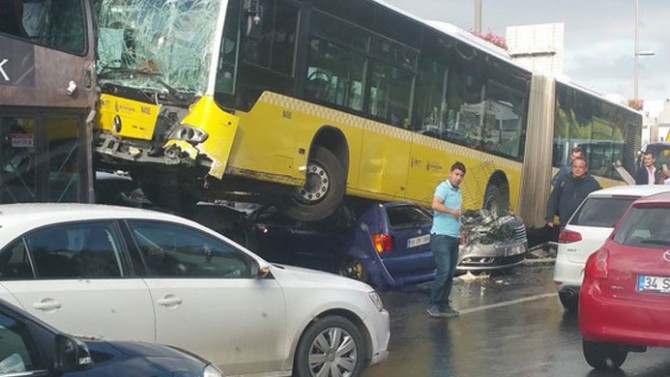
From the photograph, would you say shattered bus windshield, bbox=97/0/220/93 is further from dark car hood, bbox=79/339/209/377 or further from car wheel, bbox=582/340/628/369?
dark car hood, bbox=79/339/209/377

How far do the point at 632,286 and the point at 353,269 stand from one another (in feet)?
17.5

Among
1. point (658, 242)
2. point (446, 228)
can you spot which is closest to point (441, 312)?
point (446, 228)

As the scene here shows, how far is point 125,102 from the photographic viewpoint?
921cm

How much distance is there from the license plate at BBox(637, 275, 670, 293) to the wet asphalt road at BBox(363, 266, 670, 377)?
1013 millimetres

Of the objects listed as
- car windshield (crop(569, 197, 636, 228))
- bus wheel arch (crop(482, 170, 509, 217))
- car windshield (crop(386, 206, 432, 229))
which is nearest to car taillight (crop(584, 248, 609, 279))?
car windshield (crop(569, 197, 636, 228))

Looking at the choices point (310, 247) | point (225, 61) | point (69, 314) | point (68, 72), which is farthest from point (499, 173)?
point (69, 314)

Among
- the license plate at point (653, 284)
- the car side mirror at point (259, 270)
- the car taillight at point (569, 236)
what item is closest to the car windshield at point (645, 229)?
the license plate at point (653, 284)

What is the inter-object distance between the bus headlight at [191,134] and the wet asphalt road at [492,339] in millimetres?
2995

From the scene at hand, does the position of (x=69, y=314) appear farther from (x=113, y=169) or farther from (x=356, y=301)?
(x=113, y=169)

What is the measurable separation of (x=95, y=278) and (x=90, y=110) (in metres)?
4.38

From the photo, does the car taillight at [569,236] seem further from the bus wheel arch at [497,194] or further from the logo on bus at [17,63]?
the logo on bus at [17,63]

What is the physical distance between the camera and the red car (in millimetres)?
6469

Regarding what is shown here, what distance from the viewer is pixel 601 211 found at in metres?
9.72

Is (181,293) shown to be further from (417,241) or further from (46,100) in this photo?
(417,241)
